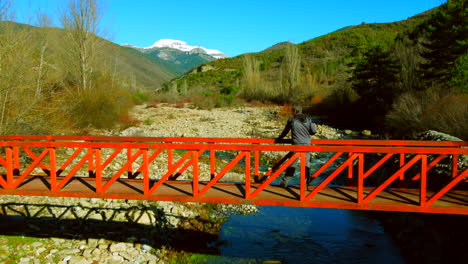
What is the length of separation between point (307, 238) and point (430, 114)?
11054 mm

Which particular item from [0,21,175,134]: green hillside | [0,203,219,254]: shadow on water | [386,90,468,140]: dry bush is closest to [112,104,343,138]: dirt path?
[0,21,175,134]: green hillside

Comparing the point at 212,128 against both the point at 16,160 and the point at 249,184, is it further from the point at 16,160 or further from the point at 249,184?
the point at 249,184

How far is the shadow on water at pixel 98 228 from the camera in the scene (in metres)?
8.20

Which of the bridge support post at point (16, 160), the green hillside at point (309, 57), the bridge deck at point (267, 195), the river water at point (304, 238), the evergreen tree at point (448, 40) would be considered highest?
the green hillside at point (309, 57)

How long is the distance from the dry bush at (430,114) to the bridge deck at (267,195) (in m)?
9.13

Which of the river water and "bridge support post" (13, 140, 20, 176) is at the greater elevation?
"bridge support post" (13, 140, 20, 176)

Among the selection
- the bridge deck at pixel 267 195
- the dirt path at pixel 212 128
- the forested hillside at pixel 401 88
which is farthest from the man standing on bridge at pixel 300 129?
the dirt path at pixel 212 128

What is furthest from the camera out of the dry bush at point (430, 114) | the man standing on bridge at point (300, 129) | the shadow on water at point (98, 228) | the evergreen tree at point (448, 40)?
the evergreen tree at point (448, 40)

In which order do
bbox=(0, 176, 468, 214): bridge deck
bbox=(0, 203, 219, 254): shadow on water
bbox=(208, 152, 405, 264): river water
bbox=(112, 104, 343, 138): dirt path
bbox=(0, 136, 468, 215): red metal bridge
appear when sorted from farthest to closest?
bbox=(112, 104, 343, 138): dirt path → bbox=(0, 203, 219, 254): shadow on water → bbox=(208, 152, 405, 264): river water → bbox=(0, 176, 468, 214): bridge deck → bbox=(0, 136, 468, 215): red metal bridge

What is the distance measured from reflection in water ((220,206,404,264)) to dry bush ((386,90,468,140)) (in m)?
7.23

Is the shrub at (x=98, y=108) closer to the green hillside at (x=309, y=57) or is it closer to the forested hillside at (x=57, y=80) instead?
the forested hillside at (x=57, y=80)

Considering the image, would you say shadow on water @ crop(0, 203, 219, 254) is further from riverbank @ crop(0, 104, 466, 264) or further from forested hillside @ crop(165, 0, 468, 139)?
forested hillside @ crop(165, 0, 468, 139)

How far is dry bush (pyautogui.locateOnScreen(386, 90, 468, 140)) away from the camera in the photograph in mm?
14948

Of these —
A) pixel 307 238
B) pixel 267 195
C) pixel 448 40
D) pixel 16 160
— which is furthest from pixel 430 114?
pixel 16 160
